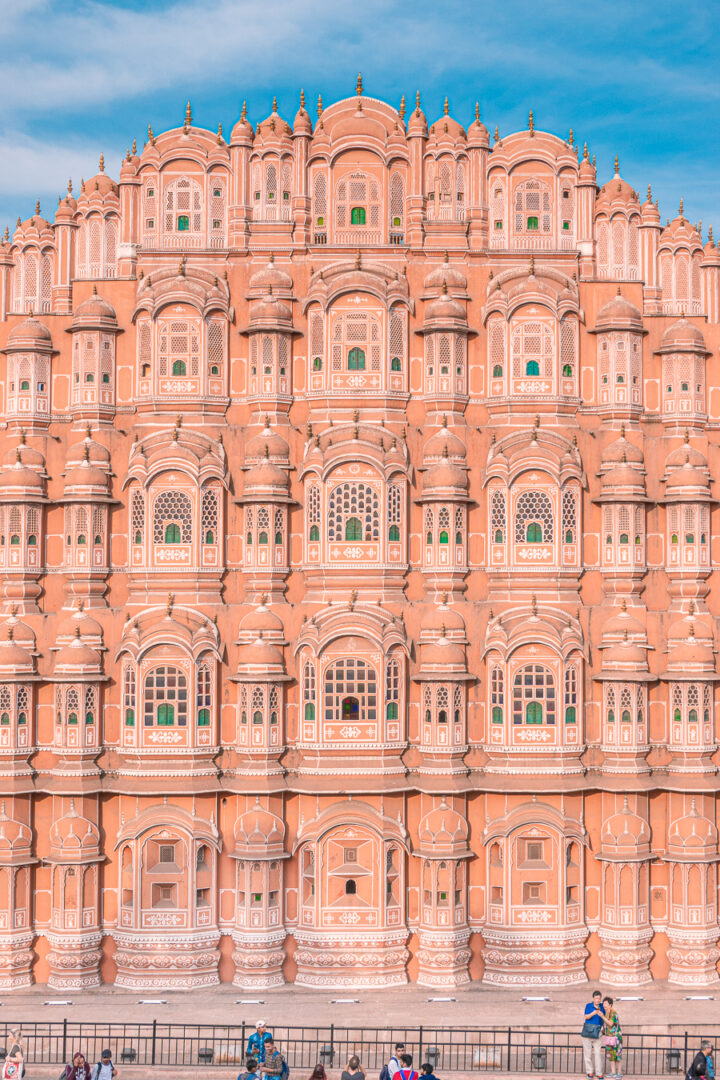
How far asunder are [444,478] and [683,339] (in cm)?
930

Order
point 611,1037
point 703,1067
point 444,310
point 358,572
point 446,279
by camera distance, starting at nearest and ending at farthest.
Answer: point 703,1067, point 611,1037, point 358,572, point 444,310, point 446,279

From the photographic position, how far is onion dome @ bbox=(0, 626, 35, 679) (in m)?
37.1

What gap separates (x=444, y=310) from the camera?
3797 centimetres

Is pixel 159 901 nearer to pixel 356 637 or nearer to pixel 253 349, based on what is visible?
pixel 356 637

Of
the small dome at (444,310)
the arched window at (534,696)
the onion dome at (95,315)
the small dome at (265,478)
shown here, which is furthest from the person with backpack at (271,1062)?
the onion dome at (95,315)

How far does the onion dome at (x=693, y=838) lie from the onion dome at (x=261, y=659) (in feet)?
43.8

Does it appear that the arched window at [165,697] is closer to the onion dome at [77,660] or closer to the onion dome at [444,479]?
the onion dome at [77,660]

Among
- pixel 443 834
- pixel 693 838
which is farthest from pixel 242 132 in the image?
pixel 693 838

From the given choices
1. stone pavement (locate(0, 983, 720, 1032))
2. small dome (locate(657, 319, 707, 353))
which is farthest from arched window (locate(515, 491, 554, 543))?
stone pavement (locate(0, 983, 720, 1032))

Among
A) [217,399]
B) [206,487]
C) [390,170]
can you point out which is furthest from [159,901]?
[390,170]

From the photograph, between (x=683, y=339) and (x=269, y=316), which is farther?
(x=683, y=339)

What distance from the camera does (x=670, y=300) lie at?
133 feet

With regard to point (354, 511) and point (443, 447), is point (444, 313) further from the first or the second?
point (354, 511)

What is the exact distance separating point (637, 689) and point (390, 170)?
737 inches
